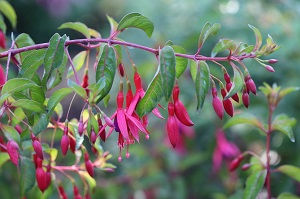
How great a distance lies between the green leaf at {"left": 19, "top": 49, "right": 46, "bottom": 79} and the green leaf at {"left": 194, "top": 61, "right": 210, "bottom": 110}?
0.25 metres

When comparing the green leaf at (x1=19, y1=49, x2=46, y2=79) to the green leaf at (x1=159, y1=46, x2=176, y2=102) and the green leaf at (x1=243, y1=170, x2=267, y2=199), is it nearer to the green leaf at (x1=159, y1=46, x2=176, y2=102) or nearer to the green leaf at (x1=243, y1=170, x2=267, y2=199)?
the green leaf at (x1=159, y1=46, x2=176, y2=102)

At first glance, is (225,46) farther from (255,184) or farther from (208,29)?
(255,184)

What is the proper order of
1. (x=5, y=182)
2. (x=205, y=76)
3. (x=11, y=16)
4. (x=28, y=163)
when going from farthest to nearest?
(x=5, y=182) < (x=11, y=16) < (x=28, y=163) < (x=205, y=76)

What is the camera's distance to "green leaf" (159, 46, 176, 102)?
76cm

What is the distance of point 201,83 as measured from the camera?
2.64 ft

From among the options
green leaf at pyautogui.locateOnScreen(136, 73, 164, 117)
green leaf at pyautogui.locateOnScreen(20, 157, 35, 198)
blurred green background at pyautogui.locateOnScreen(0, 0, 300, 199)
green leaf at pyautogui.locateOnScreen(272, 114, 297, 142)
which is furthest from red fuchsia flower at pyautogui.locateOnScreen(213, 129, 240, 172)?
green leaf at pyautogui.locateOnScreen(136, 73, 164, 117)

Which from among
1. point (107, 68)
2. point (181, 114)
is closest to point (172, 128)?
point (181, 114)

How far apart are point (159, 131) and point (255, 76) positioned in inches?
16.6

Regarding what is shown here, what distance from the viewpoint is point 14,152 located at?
0.84m

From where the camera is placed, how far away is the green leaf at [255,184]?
1.04 metres

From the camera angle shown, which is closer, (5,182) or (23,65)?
(23,65)

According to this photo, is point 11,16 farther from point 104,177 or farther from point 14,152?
point 104,177

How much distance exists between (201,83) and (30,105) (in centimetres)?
26

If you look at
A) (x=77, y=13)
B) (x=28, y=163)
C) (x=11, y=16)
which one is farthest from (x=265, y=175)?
(x=77, y=13)
